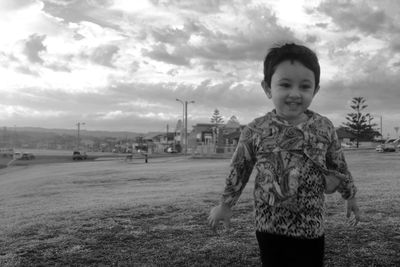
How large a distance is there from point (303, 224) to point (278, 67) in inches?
37.6

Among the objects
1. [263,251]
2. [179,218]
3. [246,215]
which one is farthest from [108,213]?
[263,251]

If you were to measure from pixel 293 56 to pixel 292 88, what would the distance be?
0.64 feet

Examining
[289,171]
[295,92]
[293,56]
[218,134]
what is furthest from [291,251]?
[218,134]

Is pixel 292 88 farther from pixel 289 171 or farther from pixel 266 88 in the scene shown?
pixel 289 171

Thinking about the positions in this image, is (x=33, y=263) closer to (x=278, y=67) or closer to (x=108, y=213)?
(x=108, y=213)

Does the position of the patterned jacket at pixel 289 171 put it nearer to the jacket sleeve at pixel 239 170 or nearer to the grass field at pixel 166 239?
the jacket sleeve at pixel 239 170

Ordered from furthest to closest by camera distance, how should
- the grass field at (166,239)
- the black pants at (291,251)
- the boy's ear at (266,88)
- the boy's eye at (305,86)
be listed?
the grass field at (166,239) → the boy's ear at (266,88) → the boy's eye at (305,86) → the black pants at (291,251)

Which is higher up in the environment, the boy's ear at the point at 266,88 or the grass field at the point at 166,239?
the boy's ear at the point at 266,88

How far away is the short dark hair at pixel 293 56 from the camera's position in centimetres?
A: 273

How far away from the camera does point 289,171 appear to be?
105 inches

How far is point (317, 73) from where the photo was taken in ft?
9.20

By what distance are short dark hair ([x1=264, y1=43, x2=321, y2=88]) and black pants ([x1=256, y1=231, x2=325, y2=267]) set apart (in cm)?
99

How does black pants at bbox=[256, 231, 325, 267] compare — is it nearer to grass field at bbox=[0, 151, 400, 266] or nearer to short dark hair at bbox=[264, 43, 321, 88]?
short dark hair at bbox=[264, 43, 321, 88]

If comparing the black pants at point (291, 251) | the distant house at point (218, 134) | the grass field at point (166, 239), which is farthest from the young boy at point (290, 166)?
the distant house at point (218, 134)
